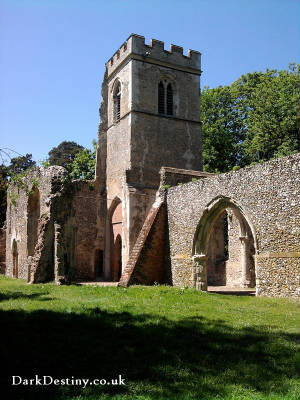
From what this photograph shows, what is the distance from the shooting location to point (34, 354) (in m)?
5.03

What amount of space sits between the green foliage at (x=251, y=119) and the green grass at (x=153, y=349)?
17.8 m

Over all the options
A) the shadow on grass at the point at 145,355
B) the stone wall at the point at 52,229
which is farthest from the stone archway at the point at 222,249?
the shadow on grass at the point at 145,355

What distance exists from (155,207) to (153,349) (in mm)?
10972

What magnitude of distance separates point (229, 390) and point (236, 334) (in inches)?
94.6

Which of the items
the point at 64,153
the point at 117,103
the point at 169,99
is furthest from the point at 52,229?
the point at 64,153

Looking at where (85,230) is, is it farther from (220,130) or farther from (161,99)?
(220,130)

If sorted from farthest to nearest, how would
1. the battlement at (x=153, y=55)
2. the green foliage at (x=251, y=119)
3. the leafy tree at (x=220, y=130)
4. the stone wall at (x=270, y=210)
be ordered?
the leafy tree at (x=220, y=130) → the green foliage at (x=251, y=119) → the battlement at (x=153, y=55) → the stone wall at (x=270, y=210)

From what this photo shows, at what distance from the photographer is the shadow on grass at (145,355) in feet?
13.6

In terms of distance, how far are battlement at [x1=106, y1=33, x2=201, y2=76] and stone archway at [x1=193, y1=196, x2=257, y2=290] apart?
31.7 feet

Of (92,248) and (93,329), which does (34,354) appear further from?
(92,248)

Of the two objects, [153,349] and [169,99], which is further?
[169,99]

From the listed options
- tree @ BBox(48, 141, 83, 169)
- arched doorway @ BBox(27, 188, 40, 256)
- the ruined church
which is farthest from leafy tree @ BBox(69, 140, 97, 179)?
arched doorway @ BBox(27, 188, 40, 256)

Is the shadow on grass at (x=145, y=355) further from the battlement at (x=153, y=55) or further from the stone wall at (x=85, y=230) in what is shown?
the battlement at (x=153, y=55)

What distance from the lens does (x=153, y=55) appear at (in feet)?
73.9
